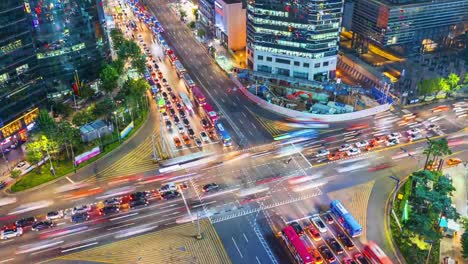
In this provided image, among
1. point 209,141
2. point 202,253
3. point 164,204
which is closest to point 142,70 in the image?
point 209,141

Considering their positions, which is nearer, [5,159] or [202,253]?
[202,253]

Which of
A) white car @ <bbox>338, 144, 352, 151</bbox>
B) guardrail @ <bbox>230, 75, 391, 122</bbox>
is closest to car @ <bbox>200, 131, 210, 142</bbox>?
guardrail @ <bbox>230, 75, 391, 122</bbox>

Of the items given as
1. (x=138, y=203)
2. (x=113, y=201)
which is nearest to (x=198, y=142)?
(x=138, y=203)

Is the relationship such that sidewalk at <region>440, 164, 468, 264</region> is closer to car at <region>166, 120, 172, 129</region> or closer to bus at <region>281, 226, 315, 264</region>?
bus at <region>281, 226, 315, 264</region>

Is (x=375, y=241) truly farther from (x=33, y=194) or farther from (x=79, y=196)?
(x=33, y=194)

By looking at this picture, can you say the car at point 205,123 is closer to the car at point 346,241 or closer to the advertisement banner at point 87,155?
the advertisement banner at point 87,155

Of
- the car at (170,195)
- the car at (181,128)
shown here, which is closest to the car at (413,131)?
the car at (181,128)
